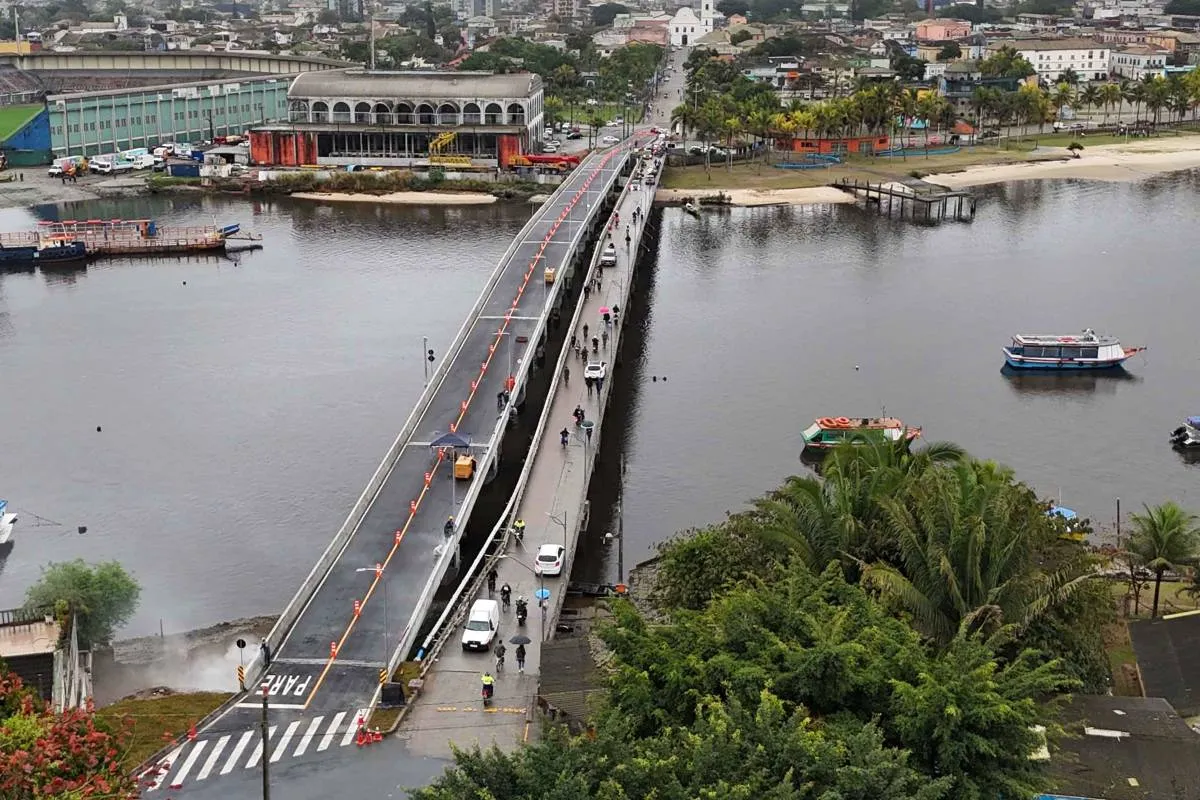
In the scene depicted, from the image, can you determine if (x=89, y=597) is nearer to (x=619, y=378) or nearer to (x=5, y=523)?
(x=5, y=523)

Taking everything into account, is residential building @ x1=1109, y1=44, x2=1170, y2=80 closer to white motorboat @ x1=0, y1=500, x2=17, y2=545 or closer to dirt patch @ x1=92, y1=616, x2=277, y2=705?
white motorboat @ x1=0, y1=500, x2=17, y2=545

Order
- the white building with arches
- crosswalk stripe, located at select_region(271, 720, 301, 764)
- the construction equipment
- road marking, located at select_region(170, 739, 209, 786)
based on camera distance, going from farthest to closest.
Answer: the white building with arches
the construction equipment
crosswalk stripe, located at select_region(271, 720, 301, 764)
road marking, located at select_region(170, 739, 209, 786)

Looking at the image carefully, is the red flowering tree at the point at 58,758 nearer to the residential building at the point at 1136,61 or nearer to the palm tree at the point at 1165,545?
the palm tree at the point at 1165,545

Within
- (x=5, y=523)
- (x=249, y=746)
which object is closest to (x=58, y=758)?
(x=249, y=746)

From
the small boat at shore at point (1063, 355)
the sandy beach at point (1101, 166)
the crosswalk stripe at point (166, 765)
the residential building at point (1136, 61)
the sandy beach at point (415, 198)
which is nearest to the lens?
the crosswalk stripe at point (166, 765)

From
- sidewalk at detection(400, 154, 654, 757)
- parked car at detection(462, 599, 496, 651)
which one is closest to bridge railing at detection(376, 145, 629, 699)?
sidewalk at detection(400, 154, 654, 757)

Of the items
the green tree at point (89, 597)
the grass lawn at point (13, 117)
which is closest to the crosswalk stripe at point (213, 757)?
the green tree at point (89, 597)
